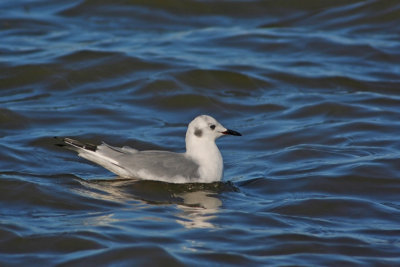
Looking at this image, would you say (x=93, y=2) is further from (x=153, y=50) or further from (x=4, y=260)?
(x=4, y=260)

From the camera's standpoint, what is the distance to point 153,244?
7094mm

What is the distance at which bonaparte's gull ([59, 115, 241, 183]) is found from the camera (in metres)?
8.97

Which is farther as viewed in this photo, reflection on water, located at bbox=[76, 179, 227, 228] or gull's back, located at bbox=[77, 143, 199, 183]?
gull's back, located at bbox=[77, 143, 199, 183]

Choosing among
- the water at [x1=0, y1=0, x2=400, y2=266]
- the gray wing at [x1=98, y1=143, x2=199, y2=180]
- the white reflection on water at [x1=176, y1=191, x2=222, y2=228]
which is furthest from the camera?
the gray wing at [x1=98, y1=143, x2=199, y2=180]

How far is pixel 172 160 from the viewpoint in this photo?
29.6 feet

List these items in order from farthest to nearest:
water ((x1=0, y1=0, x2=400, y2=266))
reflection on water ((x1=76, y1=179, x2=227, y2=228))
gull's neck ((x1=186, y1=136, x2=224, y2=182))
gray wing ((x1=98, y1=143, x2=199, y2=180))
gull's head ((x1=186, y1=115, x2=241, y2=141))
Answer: gull's head ((x1=186, y1=115, x2=241, y2=141)), gull's neck ((x1=186, y1=136, x2=224, y2=182)), gray wing ((x1=98, y1=143, x2=199, y2=180)), reflection on water ((x1=76, y1=179, x2=227, y2=228)), water ((x1=0, y1=0, x2=400, y2=266))

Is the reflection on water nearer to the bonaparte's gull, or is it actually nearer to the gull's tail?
the bonaparte's gull

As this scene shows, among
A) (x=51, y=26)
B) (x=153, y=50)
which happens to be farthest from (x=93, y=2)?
(x=153, y=50)

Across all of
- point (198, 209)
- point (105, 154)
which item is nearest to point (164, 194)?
point (198, 209)

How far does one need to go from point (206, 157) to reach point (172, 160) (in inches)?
15.4

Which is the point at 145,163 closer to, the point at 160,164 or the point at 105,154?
the point at 160,164

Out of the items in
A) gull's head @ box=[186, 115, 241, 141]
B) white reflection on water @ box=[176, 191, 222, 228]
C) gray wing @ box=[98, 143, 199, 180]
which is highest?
gull's head @ box=[186, 115, 241, 141]

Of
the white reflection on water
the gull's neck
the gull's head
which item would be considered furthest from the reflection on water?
the gull's head

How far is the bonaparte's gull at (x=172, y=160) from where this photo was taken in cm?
897
